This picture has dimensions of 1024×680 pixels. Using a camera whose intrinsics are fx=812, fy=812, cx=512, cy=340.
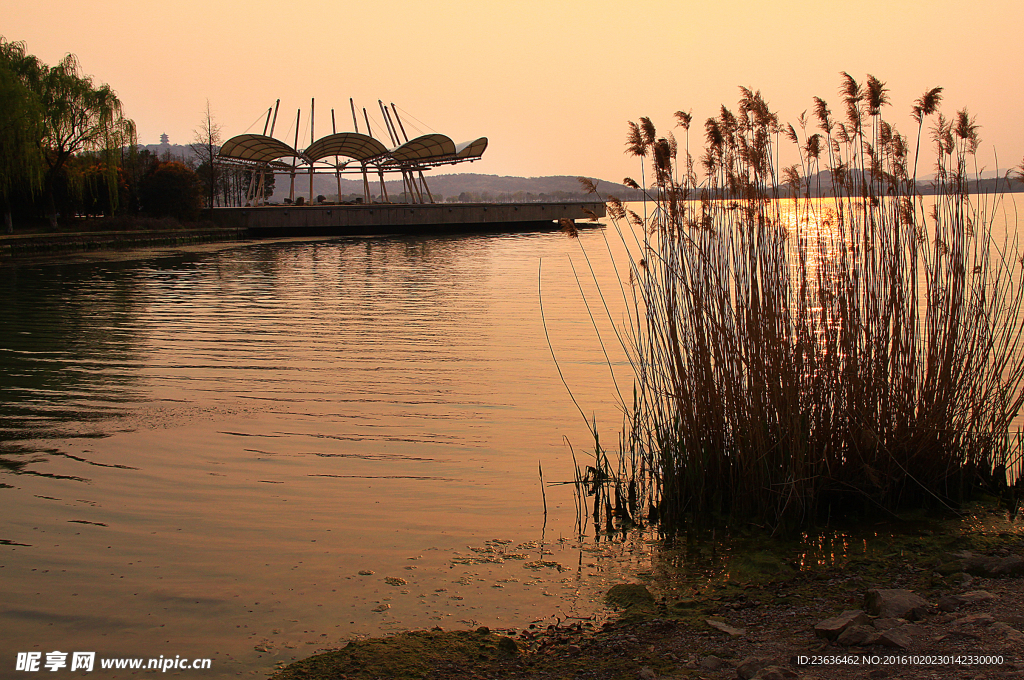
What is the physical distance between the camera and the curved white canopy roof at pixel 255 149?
51.8m

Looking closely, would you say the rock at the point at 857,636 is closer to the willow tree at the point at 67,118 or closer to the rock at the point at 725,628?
the rock at the point at 725,628

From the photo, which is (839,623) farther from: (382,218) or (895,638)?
(382,218)

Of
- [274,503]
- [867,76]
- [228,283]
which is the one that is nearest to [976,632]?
[867,76]

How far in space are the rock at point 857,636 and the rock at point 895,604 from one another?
0.18 metres

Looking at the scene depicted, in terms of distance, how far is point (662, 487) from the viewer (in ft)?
13.4

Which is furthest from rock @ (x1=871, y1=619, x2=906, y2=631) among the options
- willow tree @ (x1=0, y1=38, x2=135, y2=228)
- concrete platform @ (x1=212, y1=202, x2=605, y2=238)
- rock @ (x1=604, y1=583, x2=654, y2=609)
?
concrete platform @ (x1=212, y1=202, x2=605, y2=238)

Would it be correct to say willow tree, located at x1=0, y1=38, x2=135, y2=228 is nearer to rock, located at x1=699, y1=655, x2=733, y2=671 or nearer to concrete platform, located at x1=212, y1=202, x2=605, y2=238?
concrete platform, located at x1=212, y1=202, x2=605, y2=238

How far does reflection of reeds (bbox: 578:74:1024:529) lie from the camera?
150 inches

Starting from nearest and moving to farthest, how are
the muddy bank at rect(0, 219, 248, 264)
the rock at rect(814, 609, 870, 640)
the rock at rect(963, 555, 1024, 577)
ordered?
1. the rock at rect(814, 609, 870, 640)
2. the rock at rect(963, 555, 1024, 577)
3. the muddy bank at rect(0, 219, 248, 264)

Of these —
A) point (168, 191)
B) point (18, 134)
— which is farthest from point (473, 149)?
point (18, 134)

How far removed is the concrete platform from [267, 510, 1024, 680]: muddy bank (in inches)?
1570

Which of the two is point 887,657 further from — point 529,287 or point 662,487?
point 529,287

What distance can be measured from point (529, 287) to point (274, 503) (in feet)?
45.8

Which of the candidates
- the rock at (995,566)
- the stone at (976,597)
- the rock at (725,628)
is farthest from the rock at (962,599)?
the rock at (725,628)
